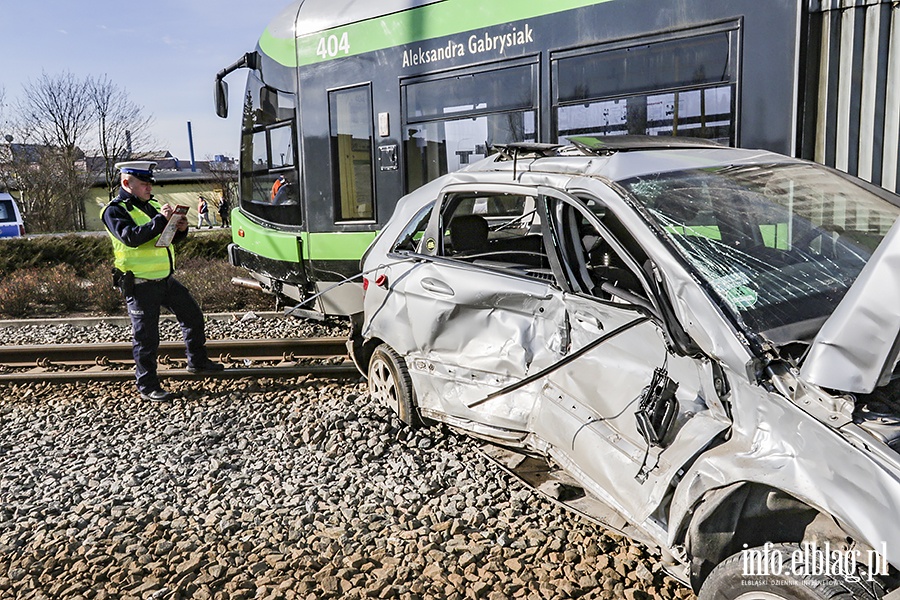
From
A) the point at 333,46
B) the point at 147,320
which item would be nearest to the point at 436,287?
the point at 147,320

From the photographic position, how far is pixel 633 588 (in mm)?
3229

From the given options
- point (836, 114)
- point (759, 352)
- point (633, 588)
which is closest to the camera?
point (759, 352)

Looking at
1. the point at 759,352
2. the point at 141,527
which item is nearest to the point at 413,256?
the point at 141,527

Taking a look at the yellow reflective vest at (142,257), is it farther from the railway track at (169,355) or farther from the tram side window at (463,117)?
the tram side window at (463,117)

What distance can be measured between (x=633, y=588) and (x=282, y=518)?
1877 mm

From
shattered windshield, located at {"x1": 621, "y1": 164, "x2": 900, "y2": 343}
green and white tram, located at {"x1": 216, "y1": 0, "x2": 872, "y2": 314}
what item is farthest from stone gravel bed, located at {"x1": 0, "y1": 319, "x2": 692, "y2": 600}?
green and white tram, located at {"x1": 216, "y1": 0, "x2": 872, "y2": 314}

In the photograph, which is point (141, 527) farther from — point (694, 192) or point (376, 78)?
point (376, 78)

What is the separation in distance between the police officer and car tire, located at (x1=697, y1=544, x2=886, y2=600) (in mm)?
4927

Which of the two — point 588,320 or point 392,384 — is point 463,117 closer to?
point 392,384

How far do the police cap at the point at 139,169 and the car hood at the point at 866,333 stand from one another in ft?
18.4

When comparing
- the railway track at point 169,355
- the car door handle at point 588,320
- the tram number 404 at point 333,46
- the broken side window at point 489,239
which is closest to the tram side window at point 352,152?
the tram number 404 at point 333,46

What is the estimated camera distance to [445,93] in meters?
7.30

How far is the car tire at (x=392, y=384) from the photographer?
16.3ft

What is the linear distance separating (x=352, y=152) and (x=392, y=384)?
12.3 feet
